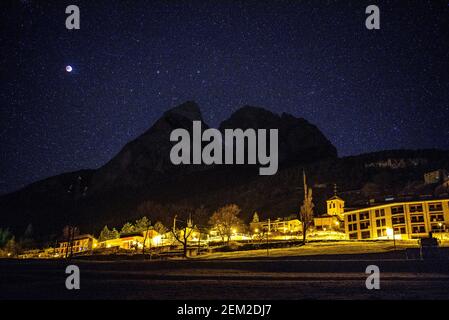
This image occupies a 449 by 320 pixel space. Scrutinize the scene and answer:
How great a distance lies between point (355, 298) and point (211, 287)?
919cm

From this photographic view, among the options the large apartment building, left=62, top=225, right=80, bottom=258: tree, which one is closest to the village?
the large apartment building

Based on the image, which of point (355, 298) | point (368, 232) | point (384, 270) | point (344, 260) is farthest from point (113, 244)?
point (355, 298)

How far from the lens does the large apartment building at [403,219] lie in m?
92.2

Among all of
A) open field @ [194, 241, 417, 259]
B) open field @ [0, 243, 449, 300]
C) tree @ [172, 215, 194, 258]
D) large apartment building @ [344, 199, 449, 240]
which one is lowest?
open field @ [0, 243, 449, 300]

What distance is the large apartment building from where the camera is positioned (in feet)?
302

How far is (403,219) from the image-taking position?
314 feet

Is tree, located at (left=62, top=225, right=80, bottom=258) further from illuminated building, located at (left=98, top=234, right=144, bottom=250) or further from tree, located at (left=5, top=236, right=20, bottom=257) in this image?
tree, located at (left=5, top=236, right=20, bottom=257)

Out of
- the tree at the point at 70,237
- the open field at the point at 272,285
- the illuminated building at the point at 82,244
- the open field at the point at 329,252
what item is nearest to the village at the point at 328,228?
the tree at the point at 70,237

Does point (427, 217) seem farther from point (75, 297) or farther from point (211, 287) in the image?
point (75, 297)

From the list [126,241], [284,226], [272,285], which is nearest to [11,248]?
[126,241]

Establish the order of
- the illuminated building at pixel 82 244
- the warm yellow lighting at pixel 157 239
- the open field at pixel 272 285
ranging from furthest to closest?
the illuminated building at pixel 82 244 → the warm yellow lighting at pixel 157 239 → the open field at pixel 272 285

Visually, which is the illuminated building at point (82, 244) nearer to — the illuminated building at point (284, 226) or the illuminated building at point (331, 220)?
the illuminated building at point (284, 226)

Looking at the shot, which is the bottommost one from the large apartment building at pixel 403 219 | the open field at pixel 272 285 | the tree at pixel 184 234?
the open field at pixel 272 285
